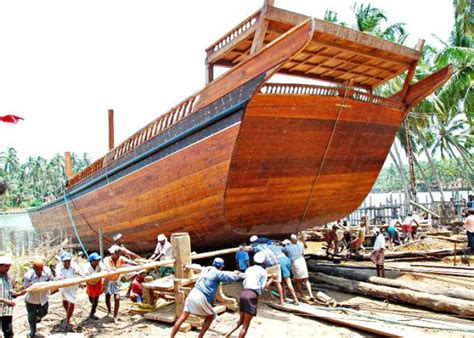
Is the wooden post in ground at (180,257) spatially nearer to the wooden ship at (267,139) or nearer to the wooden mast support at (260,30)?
the wooden ship at (267,139)

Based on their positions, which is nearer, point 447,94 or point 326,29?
point 326,29

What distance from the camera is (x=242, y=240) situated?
8.44 m

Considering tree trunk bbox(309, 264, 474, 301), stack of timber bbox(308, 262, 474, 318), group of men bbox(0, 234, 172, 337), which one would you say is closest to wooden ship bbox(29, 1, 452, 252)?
tree trunk bbox(309, 264, 474, 301)

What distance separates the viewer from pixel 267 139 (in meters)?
7.23

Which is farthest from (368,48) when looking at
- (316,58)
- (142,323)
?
(142,323)

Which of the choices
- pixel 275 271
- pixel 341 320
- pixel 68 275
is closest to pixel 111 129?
pixel 68 275

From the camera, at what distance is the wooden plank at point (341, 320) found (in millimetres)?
5172

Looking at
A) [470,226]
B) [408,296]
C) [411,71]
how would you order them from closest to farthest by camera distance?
[408,296], [411,71], [470,226]

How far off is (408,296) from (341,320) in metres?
1.56

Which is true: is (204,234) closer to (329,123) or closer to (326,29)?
(329,123)

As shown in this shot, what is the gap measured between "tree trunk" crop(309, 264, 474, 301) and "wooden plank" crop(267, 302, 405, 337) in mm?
1554

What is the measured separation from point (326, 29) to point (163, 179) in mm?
4228

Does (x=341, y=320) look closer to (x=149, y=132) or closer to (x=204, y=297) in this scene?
(x=204, y=297)

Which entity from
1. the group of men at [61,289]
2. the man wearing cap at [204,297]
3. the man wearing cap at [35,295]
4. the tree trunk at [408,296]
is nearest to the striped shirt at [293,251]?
the tree trunk at [408,296]
